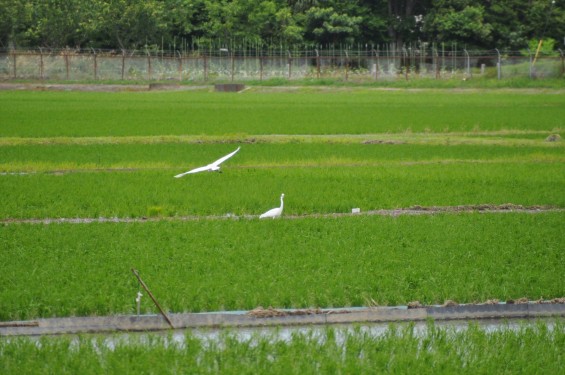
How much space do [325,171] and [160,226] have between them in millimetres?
7731

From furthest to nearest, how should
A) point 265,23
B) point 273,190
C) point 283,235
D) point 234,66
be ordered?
point 265,23 → point 234,66 → point 273,190 → point 283,235

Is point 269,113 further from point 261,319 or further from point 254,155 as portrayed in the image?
point 261,319

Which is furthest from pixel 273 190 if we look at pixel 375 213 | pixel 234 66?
pixel 234 66

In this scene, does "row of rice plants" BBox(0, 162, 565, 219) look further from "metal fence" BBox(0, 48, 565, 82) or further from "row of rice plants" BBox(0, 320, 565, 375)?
"metal fence" BBox(0, 48, 565, 82)

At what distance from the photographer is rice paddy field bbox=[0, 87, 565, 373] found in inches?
319

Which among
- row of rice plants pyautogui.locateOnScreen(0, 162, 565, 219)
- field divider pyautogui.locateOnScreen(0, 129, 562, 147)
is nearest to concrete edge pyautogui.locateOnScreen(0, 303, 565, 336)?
row of rice plants pyautogui.locateOnScreen(0, 162, 565, 219)

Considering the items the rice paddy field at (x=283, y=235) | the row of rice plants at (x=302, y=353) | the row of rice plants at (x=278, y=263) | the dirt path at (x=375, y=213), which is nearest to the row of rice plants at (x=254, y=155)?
the rice paddy field at (x=283, y=235)

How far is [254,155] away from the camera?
79.0 feet

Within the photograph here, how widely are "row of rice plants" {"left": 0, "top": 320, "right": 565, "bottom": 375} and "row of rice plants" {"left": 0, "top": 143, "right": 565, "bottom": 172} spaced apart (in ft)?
43.7

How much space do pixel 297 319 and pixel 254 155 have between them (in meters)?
15.1

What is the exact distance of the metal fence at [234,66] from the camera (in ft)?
206

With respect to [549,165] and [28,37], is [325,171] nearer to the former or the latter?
[549,165]

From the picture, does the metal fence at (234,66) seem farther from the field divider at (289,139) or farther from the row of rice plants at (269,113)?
the field divider at (289,139)

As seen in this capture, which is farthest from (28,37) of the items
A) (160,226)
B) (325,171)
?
(160,226)
